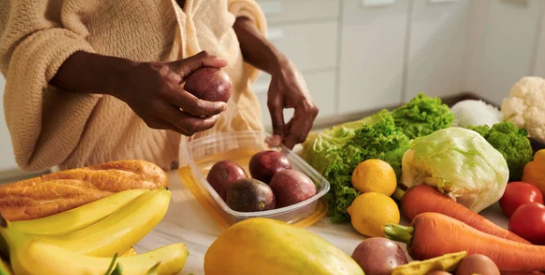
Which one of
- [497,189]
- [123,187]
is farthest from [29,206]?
[497,189]

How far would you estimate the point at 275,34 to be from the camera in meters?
2.82

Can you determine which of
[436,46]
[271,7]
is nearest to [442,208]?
[271,7]

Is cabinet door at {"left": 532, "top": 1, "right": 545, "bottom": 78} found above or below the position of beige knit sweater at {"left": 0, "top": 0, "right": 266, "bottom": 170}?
below

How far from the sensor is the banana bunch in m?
0.71

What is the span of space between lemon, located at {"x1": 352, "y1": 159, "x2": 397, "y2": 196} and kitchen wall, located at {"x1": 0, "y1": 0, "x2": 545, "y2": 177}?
1.78 metres

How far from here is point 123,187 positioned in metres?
0.95

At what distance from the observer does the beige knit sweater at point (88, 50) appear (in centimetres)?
111

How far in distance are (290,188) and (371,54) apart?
7.34 ft

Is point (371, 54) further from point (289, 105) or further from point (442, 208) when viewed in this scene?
point (442, 208)

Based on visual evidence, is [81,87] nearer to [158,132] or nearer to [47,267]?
[158,132]

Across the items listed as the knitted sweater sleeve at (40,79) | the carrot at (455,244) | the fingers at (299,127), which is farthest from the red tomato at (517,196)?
the knitted sweater sleeve at (40,79)

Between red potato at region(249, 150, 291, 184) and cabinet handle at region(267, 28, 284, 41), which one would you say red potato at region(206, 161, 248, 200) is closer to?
red potato at region(249, 150, 291, 184)

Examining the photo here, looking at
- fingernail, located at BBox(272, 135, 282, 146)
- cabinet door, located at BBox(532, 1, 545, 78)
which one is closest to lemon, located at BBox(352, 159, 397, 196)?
fingernail, located at BBox(272, 135, 282, 146)

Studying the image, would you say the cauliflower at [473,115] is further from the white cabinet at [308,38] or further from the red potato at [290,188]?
the white cabinet at [308,38]
